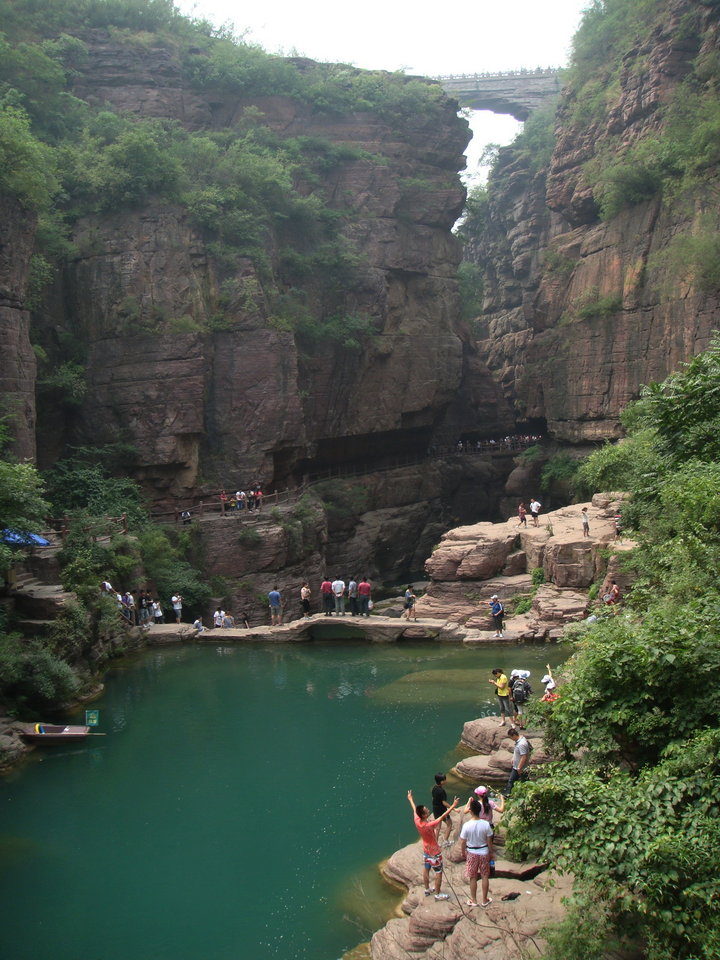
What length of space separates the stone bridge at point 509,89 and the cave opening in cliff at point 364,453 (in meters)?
40.4

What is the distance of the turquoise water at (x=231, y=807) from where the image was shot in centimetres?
1055

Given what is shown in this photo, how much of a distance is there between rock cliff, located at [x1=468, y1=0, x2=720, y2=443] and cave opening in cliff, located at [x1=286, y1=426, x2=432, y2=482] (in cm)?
700

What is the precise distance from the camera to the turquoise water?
34.6ft

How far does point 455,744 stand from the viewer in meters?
15.1

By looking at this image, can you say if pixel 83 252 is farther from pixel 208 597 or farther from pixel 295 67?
pixel 295 67

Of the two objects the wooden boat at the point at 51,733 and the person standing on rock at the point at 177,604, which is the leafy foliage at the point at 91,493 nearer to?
the person standing on rock at the point at 177,604

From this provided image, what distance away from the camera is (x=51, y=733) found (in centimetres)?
1609

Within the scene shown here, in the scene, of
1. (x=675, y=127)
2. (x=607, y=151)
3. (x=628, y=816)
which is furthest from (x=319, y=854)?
(x=607, y=151)

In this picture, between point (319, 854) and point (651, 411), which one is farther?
point (651, 411)

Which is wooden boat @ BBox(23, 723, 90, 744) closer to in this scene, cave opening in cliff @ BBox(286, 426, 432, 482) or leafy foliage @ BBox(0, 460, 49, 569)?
leafy foliage @ BBox(0, 460, 49, 569)

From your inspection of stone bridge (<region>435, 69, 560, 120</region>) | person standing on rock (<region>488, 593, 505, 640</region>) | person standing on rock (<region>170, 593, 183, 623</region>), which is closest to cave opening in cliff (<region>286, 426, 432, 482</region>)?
person standing on rock (<region>170, 593, 183, 623</region>)

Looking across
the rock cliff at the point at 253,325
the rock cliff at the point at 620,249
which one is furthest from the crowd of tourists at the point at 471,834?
the rock cliff at the point at 620,249

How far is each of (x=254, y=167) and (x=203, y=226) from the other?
4.11m

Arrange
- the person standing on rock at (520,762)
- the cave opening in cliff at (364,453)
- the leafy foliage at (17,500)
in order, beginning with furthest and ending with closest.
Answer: the cave opening in cliff at (364,453)
the leafy foliage at (17,500)
the person standing on rock at (520,762)
